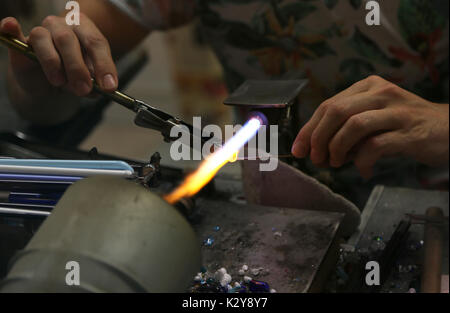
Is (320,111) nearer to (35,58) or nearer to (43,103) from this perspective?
(35,58)

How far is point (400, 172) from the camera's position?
590 mm

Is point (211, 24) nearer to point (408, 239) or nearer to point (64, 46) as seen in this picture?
point (64, 46)

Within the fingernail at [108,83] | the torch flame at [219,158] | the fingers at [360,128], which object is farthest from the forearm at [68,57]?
the fingers at [360,128]

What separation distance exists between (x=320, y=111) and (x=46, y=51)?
11.6 inches

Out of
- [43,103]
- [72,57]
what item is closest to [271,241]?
[72,57]

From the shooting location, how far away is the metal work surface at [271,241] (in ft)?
1.58

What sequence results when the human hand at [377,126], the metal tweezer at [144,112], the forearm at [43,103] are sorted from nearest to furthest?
the human hand at [377,126] → the metal tweezer at [144,112] → the forearm at [43,103]

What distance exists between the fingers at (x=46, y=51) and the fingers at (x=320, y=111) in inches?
10.5

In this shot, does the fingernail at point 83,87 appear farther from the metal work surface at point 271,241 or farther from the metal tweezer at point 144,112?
the metal work surface at point 271,241

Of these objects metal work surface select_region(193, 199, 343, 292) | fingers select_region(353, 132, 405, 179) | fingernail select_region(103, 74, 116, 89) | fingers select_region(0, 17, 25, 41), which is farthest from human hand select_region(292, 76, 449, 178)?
fingers select_region(0, 17, 25, 41)

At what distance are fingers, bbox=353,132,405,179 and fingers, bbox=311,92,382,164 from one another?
26mm

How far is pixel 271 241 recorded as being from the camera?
53cm

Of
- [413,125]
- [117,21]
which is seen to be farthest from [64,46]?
[413,125]

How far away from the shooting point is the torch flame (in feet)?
1.61
